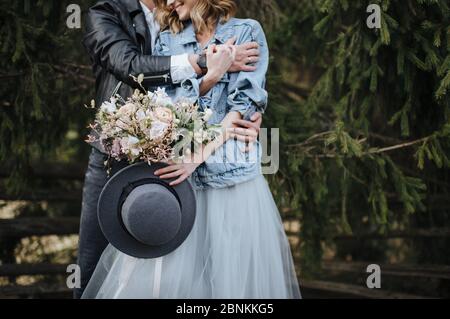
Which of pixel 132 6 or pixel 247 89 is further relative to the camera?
pixel 132 6

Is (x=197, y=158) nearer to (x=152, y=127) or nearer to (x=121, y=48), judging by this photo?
(x=152, y=127)

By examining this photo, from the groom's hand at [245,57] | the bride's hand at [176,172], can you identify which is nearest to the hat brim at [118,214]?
the bride's hand at [176,172]

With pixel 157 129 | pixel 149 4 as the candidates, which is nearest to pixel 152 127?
pixel 157 129

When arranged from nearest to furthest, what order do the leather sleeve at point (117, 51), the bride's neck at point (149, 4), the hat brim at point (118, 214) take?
the hat brim at point (118, 214) < the leather sleeve at point (117, 51) < the bride's neck at point (149, 4)

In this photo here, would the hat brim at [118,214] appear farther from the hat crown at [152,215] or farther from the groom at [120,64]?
the groom at [120,64]

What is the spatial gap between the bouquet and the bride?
135mm

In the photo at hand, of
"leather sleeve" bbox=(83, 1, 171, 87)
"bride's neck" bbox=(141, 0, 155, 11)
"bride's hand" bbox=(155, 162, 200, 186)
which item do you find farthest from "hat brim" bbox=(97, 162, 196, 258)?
"bride's neck" bbox=(141, 0, 155, 11)

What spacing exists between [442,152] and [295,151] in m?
1.13

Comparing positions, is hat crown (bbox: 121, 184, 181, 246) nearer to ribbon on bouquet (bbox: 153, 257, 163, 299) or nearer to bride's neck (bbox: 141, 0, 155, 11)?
ribbon on bouquet (bbox: 153, 257, 163, 299)

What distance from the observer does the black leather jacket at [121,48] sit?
3291mm

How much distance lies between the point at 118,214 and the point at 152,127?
1.66ft

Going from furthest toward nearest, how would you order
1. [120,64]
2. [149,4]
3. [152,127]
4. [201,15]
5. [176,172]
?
[149,4]
[201,15]
[120,64]
[176,172]
[152,127]

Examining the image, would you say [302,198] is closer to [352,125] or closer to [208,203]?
[352,125]

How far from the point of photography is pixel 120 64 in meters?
3.30
